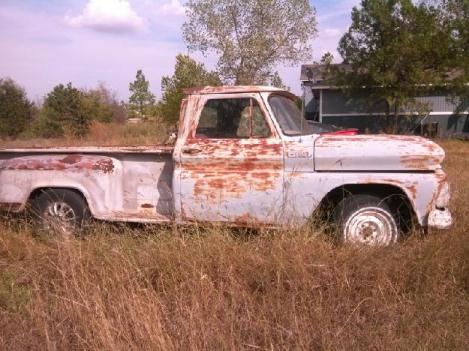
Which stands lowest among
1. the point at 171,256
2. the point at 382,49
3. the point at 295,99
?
the point at 171,256

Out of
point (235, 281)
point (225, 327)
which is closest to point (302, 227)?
point (235, 281)

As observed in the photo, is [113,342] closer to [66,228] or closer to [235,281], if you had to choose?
[235,281]

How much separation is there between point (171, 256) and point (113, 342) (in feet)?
3.85

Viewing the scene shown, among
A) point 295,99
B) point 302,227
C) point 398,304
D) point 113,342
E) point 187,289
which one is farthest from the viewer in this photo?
point 295,99

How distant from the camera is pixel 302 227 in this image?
187 inches

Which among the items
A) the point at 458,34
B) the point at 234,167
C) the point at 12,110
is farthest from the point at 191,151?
the point at 12,110

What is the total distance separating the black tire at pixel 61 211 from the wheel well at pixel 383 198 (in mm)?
2648

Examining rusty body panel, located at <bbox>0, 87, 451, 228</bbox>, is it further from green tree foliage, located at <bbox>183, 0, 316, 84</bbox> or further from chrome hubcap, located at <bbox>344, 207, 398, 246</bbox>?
green tree foliage, located at <bbox>183, 0, 316, 84</bbox>

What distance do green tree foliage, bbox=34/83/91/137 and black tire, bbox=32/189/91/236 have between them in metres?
30.6

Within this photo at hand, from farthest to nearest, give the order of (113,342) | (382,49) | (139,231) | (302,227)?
(382,49) < (139,231) < (302,227) < (113,342)

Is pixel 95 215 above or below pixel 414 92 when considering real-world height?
below

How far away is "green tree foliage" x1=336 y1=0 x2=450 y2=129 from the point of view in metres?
20.8

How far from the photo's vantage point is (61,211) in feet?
18.9

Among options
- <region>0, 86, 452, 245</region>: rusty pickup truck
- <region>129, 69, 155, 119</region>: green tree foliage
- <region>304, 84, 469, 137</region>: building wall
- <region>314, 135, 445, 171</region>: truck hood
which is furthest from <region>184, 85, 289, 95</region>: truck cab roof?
<region>129, 69, 155, 119</region>: green tree foliage
